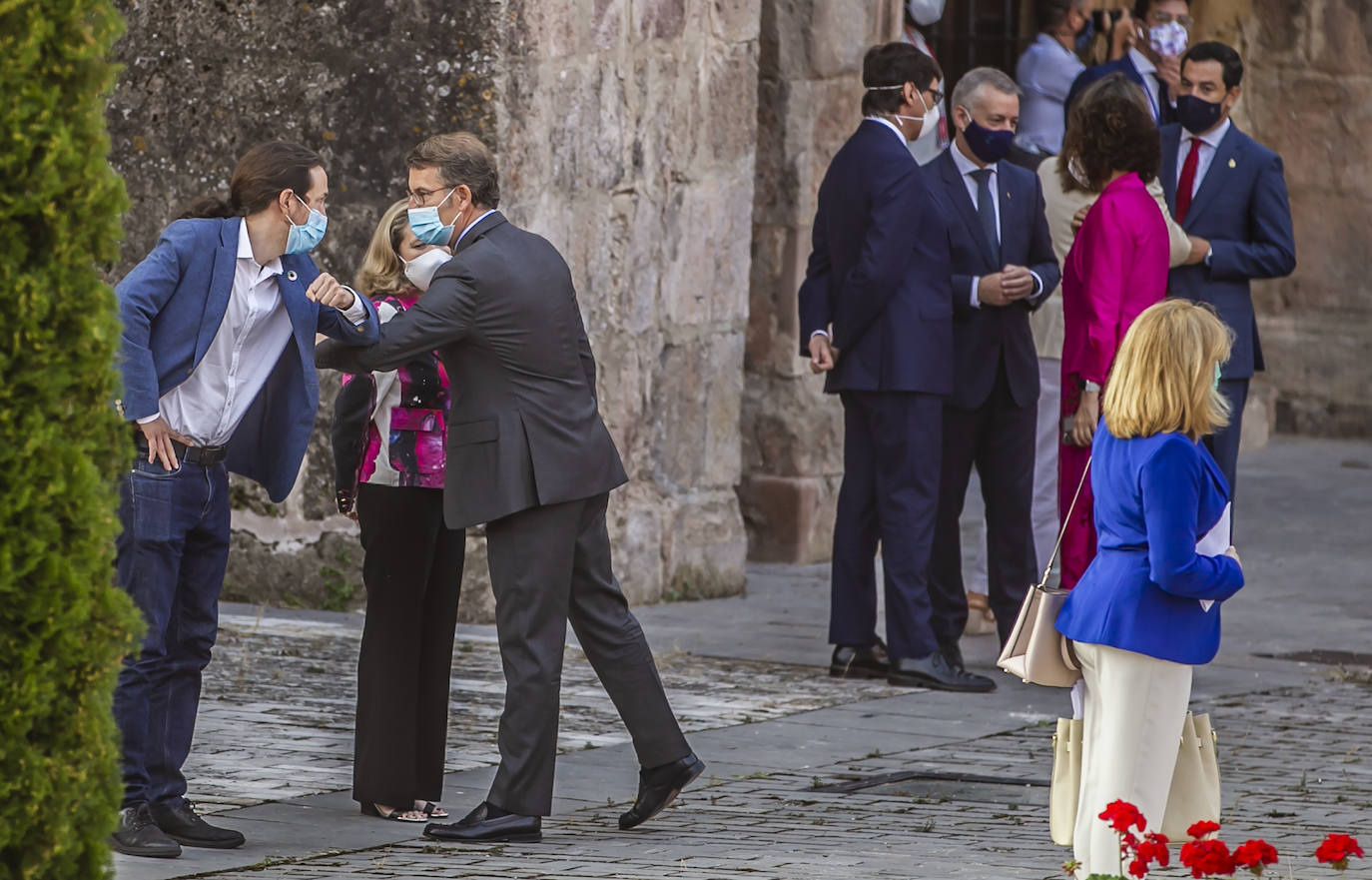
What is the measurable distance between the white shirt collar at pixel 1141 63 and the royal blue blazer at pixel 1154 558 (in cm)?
803

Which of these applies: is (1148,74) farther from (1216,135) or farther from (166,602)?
(166,602)

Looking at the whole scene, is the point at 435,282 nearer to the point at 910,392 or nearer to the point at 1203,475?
the point at 1203,475

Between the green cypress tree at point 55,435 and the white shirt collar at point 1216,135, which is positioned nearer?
the green cypress tree at point 55,435

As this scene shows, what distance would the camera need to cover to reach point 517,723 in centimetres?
563

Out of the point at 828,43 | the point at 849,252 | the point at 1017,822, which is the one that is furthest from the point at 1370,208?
the point at 1017,822

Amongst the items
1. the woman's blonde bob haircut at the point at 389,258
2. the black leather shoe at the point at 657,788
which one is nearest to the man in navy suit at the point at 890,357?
the black leather shoe at the point at 657,788

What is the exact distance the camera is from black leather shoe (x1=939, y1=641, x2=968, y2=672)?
806 centimetres

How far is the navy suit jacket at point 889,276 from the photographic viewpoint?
25.8ft

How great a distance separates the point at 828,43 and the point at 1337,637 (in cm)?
341

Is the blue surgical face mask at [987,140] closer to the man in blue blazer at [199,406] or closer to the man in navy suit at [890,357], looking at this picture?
the man in navy suit at [890,357]

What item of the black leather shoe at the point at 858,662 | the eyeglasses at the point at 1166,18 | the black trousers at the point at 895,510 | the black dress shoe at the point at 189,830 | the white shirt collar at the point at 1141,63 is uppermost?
the eyeglasses at the point at 1166,18

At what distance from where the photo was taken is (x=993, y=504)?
8.23 metres

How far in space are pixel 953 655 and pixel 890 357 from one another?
102 cm

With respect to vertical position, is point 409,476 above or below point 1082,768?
above
